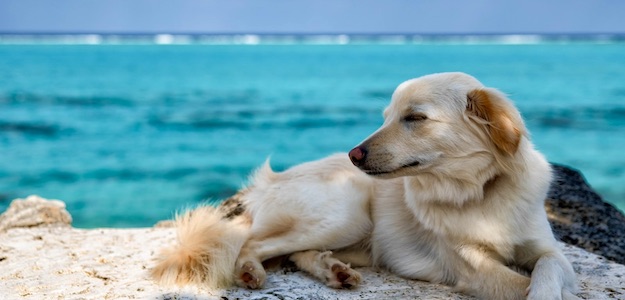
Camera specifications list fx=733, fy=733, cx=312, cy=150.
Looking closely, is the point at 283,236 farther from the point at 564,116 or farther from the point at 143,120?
the point at 564,116

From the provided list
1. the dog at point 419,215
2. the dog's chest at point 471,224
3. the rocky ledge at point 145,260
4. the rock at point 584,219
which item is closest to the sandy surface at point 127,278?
the rocky ledge at point 145,260

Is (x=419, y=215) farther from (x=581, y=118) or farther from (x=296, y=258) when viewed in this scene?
(x=581, y=118)

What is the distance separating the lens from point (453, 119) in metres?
3.70

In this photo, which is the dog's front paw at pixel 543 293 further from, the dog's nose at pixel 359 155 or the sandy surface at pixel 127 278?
the dog's nose at pixel 359 155

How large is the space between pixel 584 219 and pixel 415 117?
8.39 feet

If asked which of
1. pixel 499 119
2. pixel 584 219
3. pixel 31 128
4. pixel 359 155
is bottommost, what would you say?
pixel 31 128

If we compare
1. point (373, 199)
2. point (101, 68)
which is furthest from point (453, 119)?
point (101, 68)

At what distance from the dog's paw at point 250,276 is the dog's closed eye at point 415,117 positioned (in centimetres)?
115

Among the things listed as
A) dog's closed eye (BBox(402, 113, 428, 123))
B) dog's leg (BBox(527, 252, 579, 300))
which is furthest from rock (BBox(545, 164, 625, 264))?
dog's closed eye (BBox(402, 113, 428, 123))

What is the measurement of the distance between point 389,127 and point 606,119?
68.2 ft

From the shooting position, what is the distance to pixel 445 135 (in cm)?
369

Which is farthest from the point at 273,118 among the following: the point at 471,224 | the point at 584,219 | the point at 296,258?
the point at 471,224

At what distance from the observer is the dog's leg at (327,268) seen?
399 centimetres

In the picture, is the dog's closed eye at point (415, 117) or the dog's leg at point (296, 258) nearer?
the dog's closed eye at point (415, 117)
